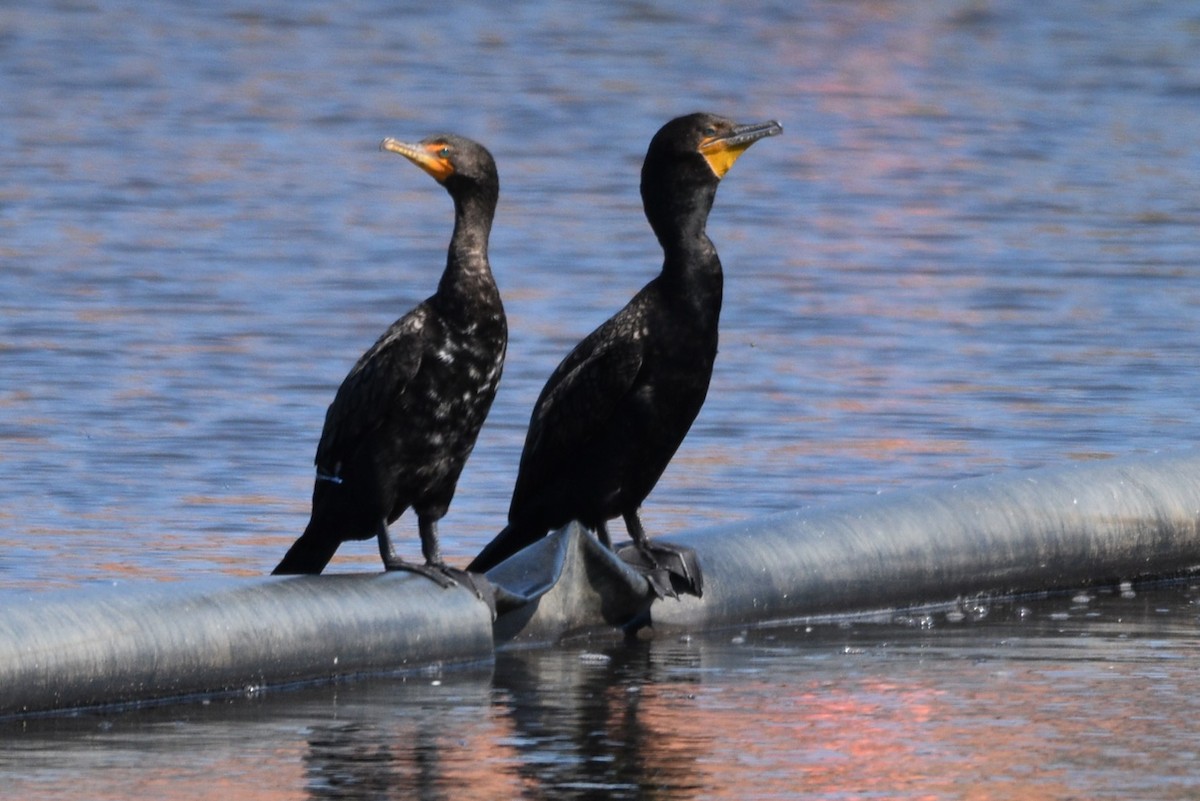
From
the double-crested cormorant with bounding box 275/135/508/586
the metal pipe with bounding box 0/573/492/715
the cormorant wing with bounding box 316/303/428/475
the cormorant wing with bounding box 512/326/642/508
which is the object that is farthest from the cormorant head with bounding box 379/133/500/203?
the metal pipe with bounding box 0/573/492/715

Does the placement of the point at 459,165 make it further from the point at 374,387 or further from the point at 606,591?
the point at 606,591

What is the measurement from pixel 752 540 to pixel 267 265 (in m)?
6.48

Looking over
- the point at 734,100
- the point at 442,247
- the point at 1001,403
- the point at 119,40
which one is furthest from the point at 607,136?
the point at 1001,403

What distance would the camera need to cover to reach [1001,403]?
10523 mm

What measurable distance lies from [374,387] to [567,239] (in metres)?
7.27

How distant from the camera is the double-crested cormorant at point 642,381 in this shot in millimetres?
7031

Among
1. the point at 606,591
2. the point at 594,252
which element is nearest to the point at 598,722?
the point at 606,591

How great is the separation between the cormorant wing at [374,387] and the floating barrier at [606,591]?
0.31m

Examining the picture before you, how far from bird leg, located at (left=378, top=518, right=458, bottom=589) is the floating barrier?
0.04 metres

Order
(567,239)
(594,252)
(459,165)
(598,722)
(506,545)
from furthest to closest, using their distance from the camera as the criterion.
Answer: (567,239) < (594,252) < (506,545) < (459,165) < (598,722)

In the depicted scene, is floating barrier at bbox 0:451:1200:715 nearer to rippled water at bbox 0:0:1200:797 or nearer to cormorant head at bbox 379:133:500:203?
rippled water at bbox 0:0:1200:797

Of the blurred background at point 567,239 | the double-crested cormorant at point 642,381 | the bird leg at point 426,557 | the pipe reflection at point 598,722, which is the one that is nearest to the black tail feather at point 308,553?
the bird leg at point 426,557

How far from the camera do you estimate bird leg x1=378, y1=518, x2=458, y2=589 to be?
21.9 ft

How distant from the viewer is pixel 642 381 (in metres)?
7.04
